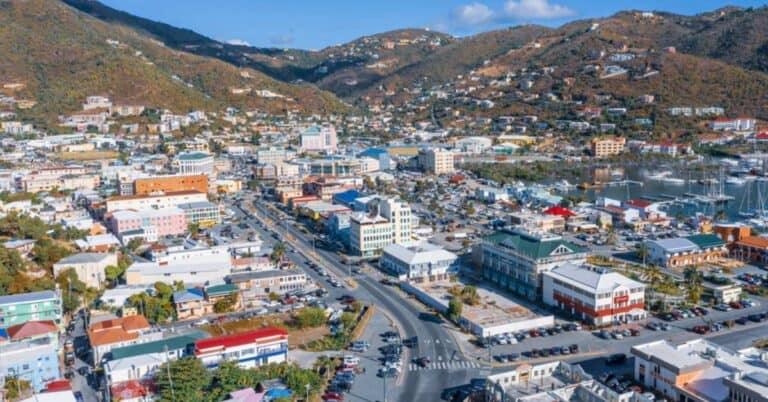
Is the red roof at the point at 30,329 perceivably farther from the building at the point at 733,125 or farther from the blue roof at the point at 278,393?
the building at the point at 733,125

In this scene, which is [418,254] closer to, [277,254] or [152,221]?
[277,254]

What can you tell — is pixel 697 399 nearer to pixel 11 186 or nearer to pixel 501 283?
pixel 501 283

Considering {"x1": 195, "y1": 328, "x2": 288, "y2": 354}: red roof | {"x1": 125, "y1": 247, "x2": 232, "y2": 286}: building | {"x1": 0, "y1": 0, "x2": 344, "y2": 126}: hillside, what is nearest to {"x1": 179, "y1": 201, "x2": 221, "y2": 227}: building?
{"x1": 125, "y1": 247, "x2": 232, "y2": 286}: building

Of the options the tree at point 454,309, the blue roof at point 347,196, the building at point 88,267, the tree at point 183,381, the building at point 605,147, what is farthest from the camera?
the building at point 605,147

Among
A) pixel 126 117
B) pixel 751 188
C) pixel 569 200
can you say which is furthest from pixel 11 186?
pixel 751 188

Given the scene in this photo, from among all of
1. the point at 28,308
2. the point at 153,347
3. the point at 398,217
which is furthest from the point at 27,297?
the point at 398,217

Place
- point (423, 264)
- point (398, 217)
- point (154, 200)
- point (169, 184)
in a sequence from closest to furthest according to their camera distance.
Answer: point (423, 264)
point (398, 217)
point (154, 200)
point (169, 184)

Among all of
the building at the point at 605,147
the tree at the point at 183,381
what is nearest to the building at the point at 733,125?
the building at the point at 605,147
